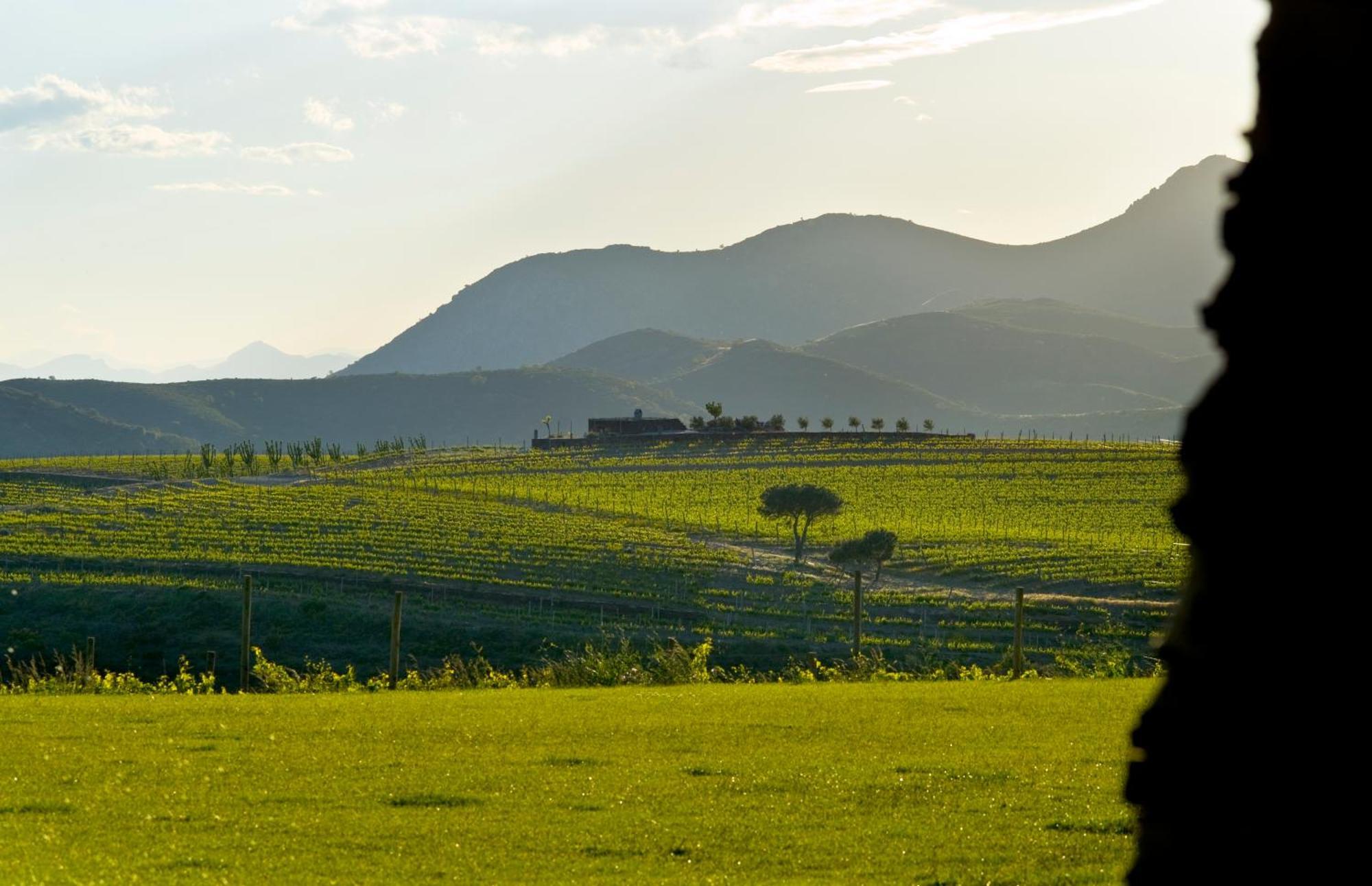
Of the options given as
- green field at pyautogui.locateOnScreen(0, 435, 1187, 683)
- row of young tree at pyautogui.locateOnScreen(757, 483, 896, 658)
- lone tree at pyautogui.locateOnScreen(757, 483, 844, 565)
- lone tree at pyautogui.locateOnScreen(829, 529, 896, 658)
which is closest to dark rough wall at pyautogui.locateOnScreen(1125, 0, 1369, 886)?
green field at pyautogui.locateOnScreen(0, 435, 1187, 683)

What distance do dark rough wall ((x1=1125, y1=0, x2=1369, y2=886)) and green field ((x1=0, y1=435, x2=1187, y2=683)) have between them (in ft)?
92.4

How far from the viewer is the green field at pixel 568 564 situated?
54.9 meters

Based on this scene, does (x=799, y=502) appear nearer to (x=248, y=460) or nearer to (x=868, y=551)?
(x=868, y=551)

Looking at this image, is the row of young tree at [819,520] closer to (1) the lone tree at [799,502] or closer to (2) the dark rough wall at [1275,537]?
(1) the lone tree at [799,502]

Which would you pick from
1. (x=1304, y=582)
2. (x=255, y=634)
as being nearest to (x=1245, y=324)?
(x=1304, y=582)

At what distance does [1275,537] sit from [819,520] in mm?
82587

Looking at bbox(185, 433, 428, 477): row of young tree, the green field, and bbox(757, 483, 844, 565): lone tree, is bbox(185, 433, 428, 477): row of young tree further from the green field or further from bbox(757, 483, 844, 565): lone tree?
bbox(757, 483, 844, 565): lone tree

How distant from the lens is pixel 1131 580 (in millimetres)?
65062

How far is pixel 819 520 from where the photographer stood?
86562 mm

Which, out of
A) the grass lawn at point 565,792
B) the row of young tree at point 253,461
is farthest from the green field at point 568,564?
the grass lawn at point 565,792

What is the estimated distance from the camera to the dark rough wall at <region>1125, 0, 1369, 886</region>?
13.8 ft

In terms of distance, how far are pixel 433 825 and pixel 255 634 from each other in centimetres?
4691

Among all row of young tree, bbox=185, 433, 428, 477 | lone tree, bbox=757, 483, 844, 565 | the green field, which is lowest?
the green field

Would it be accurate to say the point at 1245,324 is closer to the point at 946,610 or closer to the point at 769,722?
the point at 769,722
